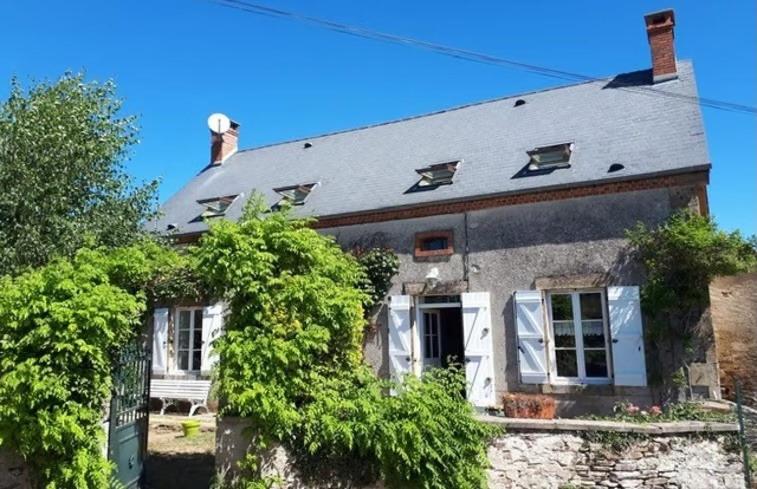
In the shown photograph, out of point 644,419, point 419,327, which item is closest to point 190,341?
point 419,327

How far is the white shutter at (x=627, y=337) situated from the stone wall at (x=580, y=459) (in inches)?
90.8

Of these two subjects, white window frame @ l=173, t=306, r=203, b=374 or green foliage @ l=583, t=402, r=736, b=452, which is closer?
green foliage @ l=583, t=402, r=736, b=452

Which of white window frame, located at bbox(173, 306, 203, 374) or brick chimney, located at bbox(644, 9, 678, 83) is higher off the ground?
brick chimney, located at bbox(644, 9, 678, 83)

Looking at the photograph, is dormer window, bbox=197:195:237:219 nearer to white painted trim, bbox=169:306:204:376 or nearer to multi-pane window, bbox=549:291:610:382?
white painted trim, bbox=169:306:204:376

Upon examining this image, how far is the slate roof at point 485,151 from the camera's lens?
8570 mm

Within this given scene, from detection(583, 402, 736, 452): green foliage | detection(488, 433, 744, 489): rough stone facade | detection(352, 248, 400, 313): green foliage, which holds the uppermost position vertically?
detection(352, 248, 400, 313): green foliage

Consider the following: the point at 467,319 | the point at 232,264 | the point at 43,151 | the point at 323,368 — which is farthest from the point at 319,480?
the point at 43,151

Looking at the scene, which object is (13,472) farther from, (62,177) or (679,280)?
(679,280)

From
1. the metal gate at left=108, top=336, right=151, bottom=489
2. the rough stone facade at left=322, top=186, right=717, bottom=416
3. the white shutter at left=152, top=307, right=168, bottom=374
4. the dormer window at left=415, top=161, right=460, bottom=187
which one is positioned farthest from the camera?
the white shutter at left=152, top=307, right=168, bottom=374

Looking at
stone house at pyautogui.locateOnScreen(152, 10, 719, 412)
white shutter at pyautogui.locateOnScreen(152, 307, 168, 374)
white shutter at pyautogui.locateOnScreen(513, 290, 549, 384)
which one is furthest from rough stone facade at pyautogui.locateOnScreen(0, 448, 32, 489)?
white shutter at pyautogui.locateOnScreen(513, 290, 549, 384)

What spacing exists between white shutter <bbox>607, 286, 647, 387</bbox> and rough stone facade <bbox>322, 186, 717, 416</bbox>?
19 cm

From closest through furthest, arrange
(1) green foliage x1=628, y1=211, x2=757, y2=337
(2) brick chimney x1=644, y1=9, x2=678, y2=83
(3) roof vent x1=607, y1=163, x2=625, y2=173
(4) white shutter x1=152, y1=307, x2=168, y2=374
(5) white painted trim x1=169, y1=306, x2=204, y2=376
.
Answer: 1. (1) green foliage x1=628, y1=211, x2=757, y2=337
2. (3) roof vent x1=607, y1=163, x2=625, y2=173
3. (2) brick chimney x1=644, y1=9, x2=678, y2=83
4. (5) white painted trim x1=169, y1=306, x2=204, y2=376
5. (4) white shutter x1=152, y1=307, x2=168, y2=374

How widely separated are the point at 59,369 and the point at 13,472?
1.40 m

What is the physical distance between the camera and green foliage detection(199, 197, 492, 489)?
16.9 feet
